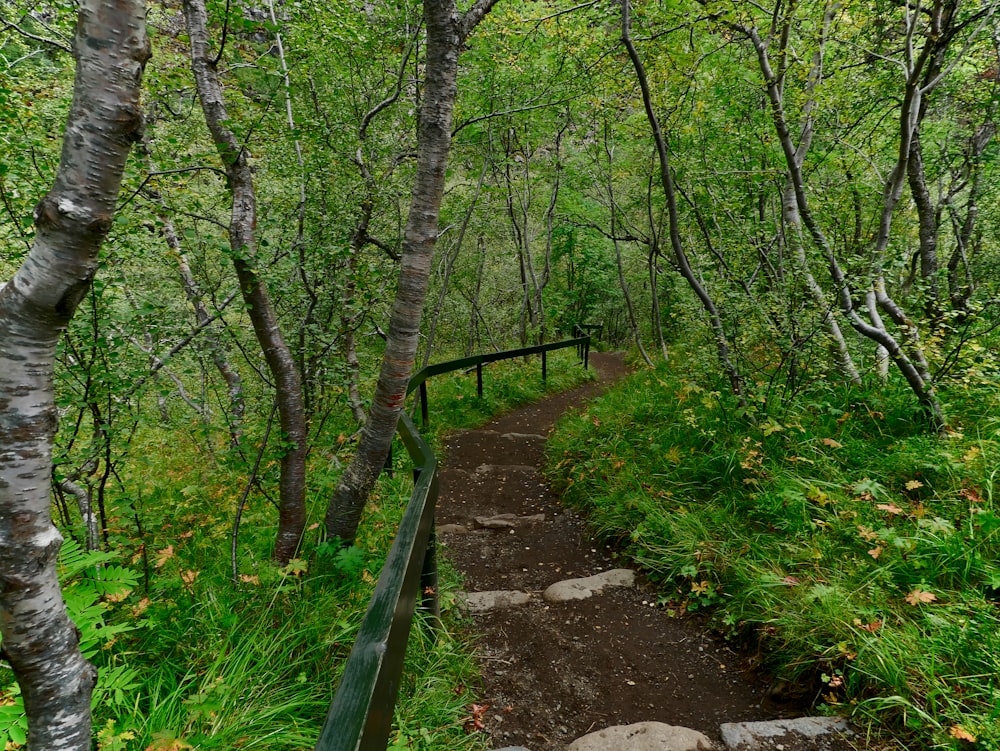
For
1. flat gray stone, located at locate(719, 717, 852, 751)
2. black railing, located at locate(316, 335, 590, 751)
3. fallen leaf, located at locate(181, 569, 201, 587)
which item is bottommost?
flat gray stone, located at locate(719, 717, 852, 751)

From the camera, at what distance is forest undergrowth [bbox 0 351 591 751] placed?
2029 mm

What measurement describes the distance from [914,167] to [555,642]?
646cm

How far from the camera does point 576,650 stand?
3297 mm

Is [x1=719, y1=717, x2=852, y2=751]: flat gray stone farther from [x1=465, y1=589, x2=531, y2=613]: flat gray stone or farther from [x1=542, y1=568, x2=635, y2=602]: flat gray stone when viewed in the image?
[x1=465, y1=589, x2=531, y2=613]: flat gray stone

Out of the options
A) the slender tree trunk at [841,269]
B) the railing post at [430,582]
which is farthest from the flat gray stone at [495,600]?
the slender tree trunk at [841,269]

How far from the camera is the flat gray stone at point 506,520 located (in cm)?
511

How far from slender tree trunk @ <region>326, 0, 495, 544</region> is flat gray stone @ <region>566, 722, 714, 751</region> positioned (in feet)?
6.77

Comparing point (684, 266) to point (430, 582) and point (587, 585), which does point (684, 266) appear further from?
point (430, 582)

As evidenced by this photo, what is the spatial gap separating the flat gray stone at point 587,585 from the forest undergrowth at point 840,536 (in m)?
0.21

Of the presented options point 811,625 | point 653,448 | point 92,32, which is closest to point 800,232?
point 653,448

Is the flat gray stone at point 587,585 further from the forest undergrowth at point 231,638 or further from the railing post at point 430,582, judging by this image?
the railing post at point 430,582

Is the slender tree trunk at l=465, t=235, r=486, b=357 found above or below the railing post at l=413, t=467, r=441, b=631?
above

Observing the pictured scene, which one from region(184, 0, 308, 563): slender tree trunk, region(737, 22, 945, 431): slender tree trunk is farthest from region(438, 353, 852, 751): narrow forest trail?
region(737, 22, 945, 431): slender tree trunk

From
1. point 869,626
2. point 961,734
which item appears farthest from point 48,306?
point 869,626
